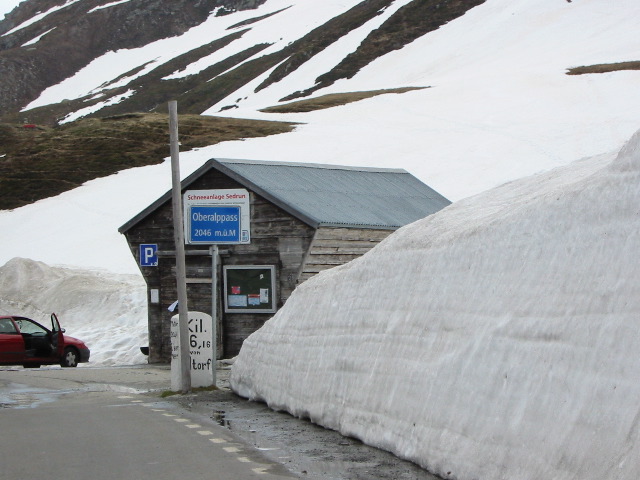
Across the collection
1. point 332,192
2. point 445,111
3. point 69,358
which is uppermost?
point 445,111

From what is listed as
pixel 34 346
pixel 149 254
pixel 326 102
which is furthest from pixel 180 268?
pixel 326 102

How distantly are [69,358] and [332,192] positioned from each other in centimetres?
736

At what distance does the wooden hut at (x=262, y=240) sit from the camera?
23203mm

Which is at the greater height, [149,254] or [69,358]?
[149,254]

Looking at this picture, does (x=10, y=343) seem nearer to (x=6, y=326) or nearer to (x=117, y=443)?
(x=6, y=326)

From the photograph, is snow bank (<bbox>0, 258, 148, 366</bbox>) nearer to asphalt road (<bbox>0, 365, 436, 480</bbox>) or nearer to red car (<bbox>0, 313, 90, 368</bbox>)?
red car (<bbox>0, 313, 90, 368</bbox>)

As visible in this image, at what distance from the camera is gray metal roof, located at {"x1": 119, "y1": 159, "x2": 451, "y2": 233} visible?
76.9ft

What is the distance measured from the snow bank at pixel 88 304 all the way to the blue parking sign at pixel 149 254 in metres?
2.64

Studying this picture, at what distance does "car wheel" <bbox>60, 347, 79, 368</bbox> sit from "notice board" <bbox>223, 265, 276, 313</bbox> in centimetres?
420

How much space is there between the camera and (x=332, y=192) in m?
25.5

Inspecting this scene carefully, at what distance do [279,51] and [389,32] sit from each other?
78.9ft

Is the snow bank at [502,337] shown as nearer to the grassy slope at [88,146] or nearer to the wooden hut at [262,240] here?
the wooden hut at [262,240]

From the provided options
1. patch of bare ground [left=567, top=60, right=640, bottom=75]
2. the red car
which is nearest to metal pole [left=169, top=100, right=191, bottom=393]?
the red car

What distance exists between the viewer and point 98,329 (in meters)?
30.8
